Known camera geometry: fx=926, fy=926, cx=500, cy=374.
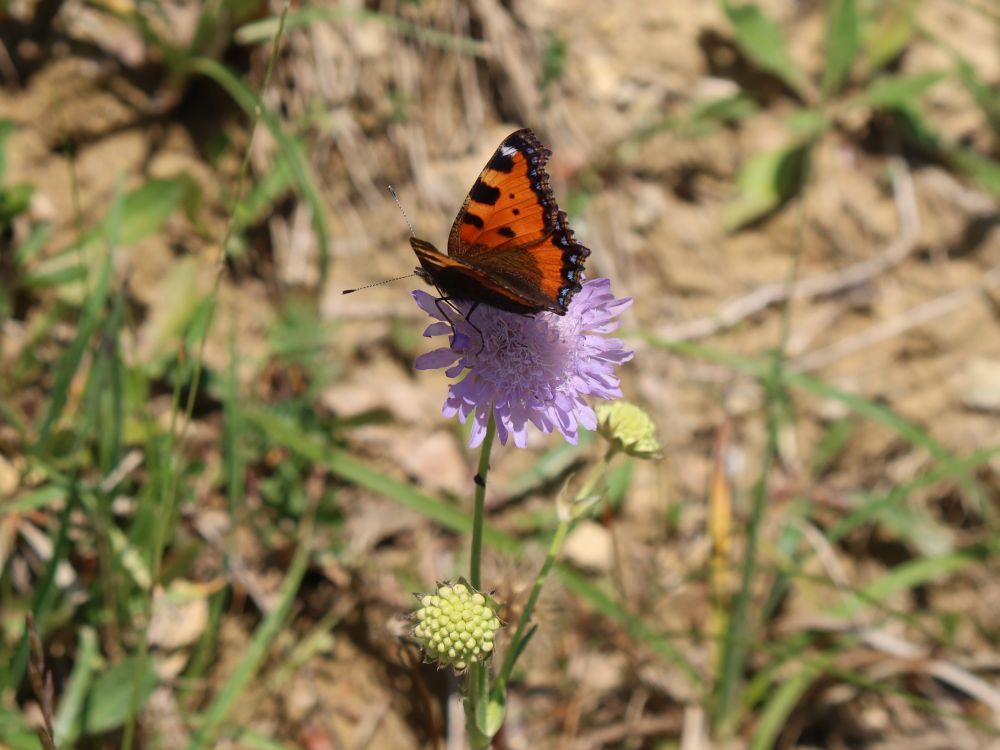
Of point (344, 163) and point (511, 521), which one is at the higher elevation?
point (344, 163)

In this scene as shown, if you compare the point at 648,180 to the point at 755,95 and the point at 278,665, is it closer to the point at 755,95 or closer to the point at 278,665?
the point at 755,95

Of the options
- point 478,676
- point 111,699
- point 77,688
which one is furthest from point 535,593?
point 77,688

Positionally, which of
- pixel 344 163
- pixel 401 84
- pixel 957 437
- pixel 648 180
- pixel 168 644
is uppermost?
pixel 401 84

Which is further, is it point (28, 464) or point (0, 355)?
point (0, 355)

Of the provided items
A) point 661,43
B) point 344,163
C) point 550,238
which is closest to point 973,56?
point 661,43

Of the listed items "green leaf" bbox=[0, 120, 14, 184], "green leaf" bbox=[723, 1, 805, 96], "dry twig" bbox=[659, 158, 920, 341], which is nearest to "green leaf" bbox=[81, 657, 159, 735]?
"green leaf" bbox=[0, 120, 14, 184]

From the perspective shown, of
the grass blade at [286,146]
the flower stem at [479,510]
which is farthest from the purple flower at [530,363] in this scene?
the grass blade at [286,146]
